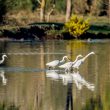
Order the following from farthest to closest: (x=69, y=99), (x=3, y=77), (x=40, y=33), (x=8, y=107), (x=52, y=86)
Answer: (x=40, y=33), (x=3, y=77), (x=52, y=86), (x=69, y=99), (x=8, y=107)

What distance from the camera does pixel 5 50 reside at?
35875 mm

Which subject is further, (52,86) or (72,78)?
(72,78)

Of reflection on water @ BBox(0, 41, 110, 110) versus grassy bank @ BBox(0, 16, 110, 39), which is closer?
reflection on water @ BBox(0, 41, 110, 110)

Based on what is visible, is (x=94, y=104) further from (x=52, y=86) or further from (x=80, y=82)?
(x=80, y=82)

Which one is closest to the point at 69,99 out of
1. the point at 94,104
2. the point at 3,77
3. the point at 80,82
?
the point at 94,104

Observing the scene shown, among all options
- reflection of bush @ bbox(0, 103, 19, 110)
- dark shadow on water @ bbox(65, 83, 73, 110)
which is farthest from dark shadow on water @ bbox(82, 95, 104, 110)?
reflection of bush @ bbox(0, 103, 19, 110)

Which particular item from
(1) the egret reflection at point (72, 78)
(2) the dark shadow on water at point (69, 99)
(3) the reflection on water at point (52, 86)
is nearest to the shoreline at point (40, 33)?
(3) the reflection on water at point (52, 86)

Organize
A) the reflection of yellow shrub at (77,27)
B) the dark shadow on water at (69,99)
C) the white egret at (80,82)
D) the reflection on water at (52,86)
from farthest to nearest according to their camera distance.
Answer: the reflection of yellow shrub at (77,27) → the white egret at (80,82) → the reflection on water at (52,86) → the dark shadow on water at (69,99)

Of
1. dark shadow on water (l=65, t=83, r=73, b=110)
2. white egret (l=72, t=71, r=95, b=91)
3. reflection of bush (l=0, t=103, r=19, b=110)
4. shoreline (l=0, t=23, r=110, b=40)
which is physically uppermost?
shoreline (l=0, t=23, r=110, b=40)

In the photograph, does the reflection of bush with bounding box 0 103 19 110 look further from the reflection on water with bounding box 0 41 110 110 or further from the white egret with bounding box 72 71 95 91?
the white egret with bounding box 72 71 95 91

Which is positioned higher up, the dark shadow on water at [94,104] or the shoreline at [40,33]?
the shoreline at [40,33]

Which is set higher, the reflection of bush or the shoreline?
the shoreline

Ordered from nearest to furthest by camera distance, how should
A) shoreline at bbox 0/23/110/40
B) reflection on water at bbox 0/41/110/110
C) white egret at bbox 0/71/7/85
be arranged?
1. reflection on water at bbox 0/41/110/110
2. white egret at bbox 0/71/7/85
3. shoreline at bbox 0/23/110/40

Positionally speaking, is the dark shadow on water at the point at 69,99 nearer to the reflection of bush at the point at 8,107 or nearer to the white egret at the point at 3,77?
the reflection of bush at the point at 8,107
